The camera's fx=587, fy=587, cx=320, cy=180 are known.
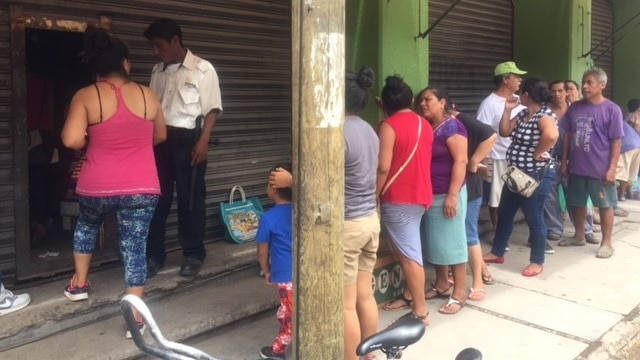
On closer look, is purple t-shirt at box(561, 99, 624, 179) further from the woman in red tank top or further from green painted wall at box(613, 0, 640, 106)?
green painted wall at box(613, 0, 640, 106)

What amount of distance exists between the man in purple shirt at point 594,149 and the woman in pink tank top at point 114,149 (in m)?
4.18

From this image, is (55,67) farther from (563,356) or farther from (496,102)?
(563,356)

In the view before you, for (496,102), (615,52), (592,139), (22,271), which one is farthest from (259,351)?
(615,52)

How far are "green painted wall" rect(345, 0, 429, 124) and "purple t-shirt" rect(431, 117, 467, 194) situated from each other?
837mm

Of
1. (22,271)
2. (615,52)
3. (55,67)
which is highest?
(615,52)

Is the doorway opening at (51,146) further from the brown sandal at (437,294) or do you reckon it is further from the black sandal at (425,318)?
the brown sandal at (437,294)

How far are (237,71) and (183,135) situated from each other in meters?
1.30

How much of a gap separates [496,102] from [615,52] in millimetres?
6730

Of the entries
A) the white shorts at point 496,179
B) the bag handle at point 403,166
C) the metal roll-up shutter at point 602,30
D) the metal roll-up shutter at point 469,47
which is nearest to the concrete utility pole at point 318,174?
the bag handle at point 403,166

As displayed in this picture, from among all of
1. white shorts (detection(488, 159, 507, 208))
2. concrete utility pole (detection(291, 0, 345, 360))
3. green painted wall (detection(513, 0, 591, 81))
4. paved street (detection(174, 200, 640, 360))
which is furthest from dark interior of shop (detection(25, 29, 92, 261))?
green painted wall (detection(513, 0, 591, 81))

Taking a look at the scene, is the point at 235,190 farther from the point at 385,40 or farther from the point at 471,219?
the point at 471,219

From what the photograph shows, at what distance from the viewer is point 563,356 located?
12.2 ft

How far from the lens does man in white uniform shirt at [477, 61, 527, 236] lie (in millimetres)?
5492

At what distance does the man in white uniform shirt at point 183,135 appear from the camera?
156 inches
